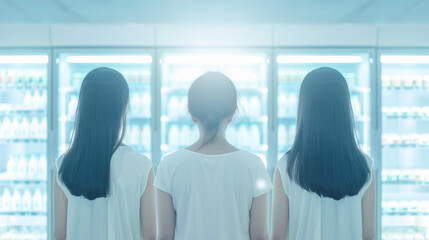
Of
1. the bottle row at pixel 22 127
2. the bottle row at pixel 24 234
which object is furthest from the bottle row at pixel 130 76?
the bottle row at pixel 24 234

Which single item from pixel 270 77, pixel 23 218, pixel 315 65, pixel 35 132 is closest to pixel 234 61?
pixel 270 77

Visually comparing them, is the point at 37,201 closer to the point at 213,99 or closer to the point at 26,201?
the point at 26,201

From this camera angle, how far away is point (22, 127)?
3.57 metres

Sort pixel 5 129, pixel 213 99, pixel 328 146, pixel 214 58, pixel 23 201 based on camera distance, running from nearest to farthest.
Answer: pixel 213 99 → pixel 328 146 → pixel 214 58 → pixel 23 201 → pixel 5 129

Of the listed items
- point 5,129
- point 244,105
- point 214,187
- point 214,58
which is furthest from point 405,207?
point 5,129

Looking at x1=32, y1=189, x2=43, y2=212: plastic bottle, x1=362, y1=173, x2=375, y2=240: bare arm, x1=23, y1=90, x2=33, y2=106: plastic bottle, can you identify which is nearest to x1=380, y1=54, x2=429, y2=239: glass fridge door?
x1=362, y1=173, x2=375, y2=240: bare arm

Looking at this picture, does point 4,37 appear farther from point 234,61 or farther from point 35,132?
point 234,61

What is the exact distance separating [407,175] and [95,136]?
311 centimetres

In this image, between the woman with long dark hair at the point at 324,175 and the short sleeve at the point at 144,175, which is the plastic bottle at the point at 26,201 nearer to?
the short sleeve at the point at 144,175

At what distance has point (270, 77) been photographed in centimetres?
324

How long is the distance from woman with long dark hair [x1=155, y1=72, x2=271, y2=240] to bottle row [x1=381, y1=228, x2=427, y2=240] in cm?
274

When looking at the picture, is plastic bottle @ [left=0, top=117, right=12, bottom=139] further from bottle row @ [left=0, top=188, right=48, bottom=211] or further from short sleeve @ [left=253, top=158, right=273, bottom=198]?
short sleeve @ [left=253, top=158, right=273, bottom=198]

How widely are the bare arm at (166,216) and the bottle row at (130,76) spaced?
237 cm

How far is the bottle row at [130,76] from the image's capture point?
3.56 metres
